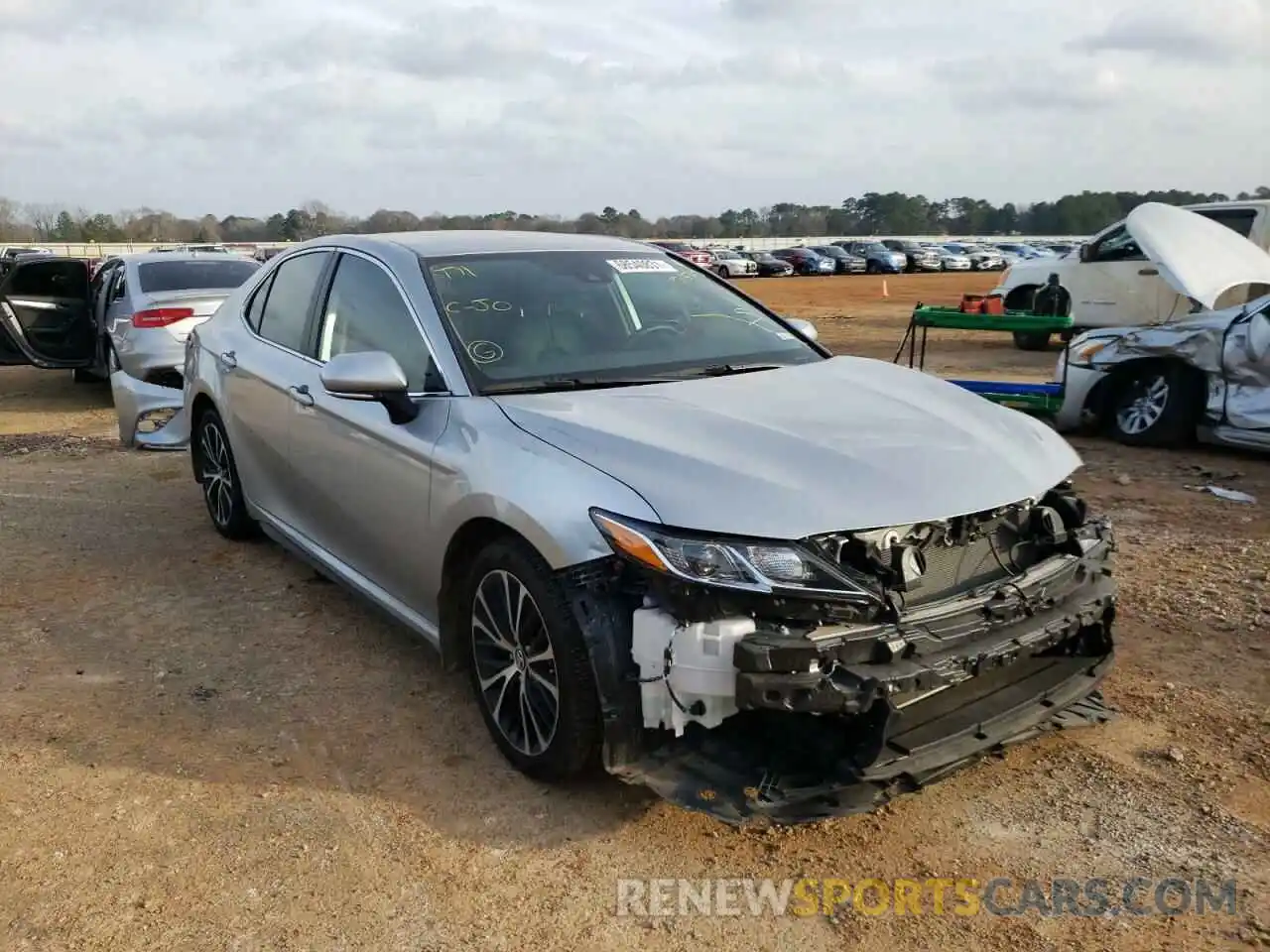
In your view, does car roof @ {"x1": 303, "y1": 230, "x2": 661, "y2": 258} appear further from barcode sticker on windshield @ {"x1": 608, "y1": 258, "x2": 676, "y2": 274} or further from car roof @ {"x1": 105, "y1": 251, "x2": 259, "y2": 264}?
car roof @ {"x1": 105, "y1": 251, "x2": 259, "y2": 264}

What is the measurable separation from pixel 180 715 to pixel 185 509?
321 centimetres

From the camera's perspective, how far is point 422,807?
3.26m

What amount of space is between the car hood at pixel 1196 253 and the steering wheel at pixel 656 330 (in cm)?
588

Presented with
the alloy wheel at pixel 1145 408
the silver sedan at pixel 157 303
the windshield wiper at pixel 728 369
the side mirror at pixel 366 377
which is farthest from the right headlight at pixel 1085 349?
the silver sedan at pixel 157 303

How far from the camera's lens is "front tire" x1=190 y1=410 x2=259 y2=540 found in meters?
5.65

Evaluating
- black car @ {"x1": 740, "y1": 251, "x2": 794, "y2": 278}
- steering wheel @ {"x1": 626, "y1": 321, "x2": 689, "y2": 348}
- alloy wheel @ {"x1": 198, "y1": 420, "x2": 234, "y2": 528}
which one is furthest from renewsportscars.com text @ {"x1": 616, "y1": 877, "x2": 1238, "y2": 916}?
black car @ {"x1": 740, "y1": 251, "x2": 794, "y2": 278}

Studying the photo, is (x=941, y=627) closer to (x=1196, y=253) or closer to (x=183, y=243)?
(x=1196, y=253)

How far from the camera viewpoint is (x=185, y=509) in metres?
6.79

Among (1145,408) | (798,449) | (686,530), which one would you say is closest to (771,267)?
(1145,408)

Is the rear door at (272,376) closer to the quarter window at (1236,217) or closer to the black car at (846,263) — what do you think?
the quarter window at (1236,217)

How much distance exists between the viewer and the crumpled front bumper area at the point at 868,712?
269 centimetres

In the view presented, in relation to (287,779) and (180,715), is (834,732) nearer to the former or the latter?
(287,779)

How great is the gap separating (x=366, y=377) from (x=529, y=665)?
111cm

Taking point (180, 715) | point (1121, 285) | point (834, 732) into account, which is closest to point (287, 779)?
point (180, 715)
